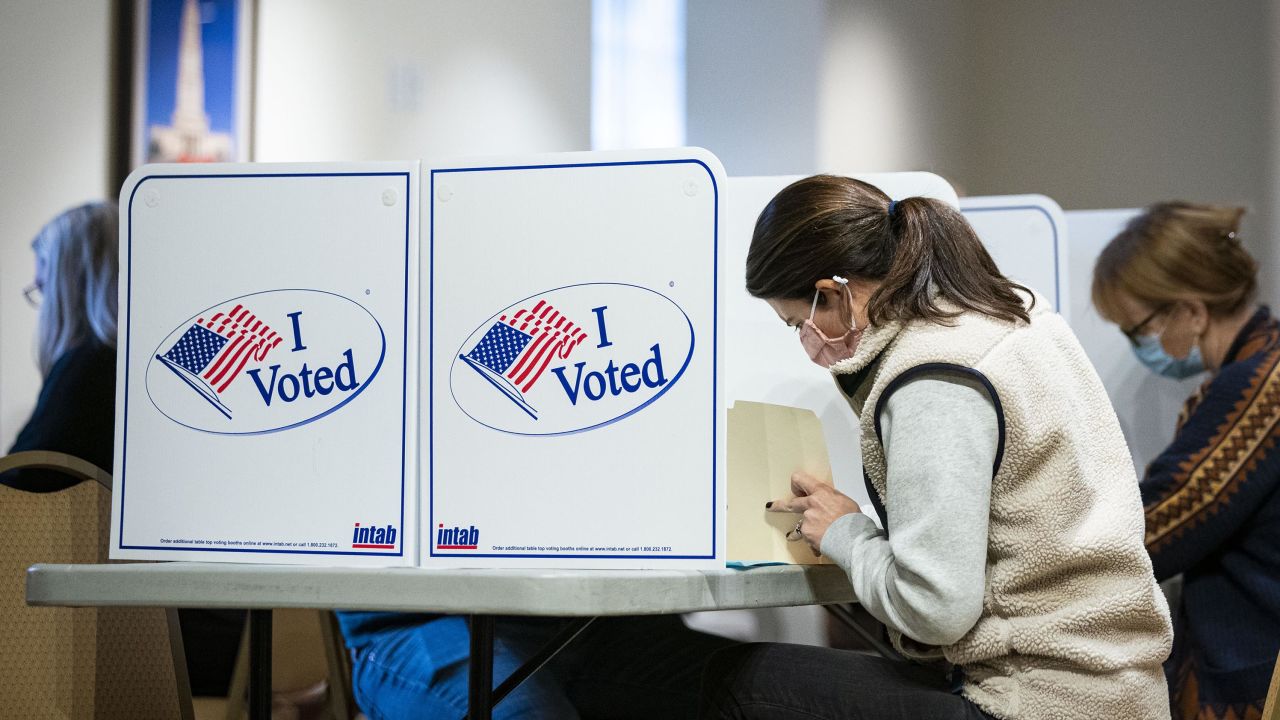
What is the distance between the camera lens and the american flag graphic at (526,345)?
38.2 inches

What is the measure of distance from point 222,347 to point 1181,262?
71.4 inches

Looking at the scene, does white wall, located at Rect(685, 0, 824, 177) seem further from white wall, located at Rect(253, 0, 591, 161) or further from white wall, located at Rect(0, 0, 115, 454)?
white wall, located at Rect(0, 0, 115, 454)

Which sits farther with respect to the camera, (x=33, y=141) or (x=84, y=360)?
(x=33, y=141)

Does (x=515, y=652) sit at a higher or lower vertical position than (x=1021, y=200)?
lower

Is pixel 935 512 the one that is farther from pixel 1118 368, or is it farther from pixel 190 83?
pixel 190 83

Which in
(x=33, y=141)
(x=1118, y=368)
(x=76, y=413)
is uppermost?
(x=33, y=141)

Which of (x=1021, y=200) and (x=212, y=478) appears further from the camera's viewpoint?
(x=1021, y=200)

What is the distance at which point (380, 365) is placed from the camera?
99cm

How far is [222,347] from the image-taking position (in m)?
1.02

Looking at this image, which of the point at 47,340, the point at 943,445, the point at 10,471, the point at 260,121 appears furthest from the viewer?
the point at 260,121

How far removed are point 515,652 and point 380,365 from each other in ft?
2.10

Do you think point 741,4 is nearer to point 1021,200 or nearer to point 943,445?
point 1021,200

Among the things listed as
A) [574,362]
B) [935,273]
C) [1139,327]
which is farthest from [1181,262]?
[574,362]

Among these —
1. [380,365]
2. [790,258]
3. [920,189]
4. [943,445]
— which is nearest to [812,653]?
[943,445]
